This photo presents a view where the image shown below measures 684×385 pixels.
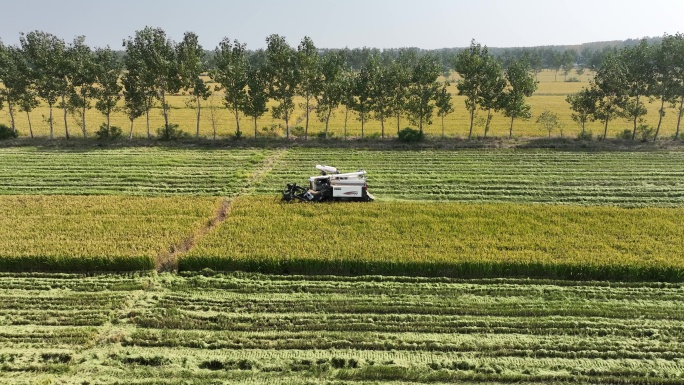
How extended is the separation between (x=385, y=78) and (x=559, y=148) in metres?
14.3

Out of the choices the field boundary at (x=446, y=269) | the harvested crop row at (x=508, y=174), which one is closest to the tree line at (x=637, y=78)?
the harvested crop row at (x=508, y=174)

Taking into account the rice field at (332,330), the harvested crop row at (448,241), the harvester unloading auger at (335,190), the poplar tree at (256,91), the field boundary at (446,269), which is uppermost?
the poplar tree at (256,91)

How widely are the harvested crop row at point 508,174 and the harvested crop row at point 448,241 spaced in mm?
2534

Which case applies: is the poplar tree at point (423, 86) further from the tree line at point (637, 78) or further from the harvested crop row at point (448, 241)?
the harvested crop row at point (448, 241)

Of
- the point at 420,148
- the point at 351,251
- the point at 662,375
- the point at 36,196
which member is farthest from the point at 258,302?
the point at 420,148

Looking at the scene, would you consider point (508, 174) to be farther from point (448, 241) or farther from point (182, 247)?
point (182, 247)

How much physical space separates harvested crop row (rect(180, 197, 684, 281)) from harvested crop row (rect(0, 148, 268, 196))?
5943 mm

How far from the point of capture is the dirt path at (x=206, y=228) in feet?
59.5

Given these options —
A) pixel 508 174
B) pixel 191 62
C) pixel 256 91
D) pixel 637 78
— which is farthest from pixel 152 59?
pixel 637 78

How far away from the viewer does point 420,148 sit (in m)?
38.5

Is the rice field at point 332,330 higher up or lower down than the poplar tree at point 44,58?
lower down

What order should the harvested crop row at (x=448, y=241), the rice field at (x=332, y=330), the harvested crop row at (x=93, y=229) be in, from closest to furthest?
the rice field at (x=332, y=330) → the harvested crop row at (x=448, y=241) → the harvested crop row at (x=93, y=229)

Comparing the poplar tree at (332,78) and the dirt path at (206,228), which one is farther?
the poplar tree at (332,78)

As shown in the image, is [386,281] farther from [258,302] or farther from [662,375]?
[662,375]
